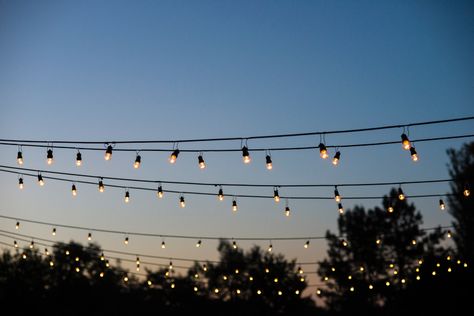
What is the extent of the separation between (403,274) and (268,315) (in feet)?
48.3

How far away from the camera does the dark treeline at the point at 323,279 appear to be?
29.6 metres

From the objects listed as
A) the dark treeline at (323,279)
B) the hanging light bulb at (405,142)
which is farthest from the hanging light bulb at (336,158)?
the dark treeline at (323,279)

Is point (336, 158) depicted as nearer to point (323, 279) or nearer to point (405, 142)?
point (405, 142)

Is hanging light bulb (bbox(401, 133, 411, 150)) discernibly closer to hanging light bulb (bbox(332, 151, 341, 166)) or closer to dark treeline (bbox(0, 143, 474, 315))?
hanging light bulb (bbox(332, 151, 341, 166))

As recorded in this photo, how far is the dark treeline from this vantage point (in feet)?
97.2

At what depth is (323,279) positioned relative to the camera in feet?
121

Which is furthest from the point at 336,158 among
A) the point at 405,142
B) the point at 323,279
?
the point at 323,279

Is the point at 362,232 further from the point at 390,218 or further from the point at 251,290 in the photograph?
the point at 251,290

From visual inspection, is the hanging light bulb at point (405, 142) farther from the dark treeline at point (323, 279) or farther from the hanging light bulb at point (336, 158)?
the dark treeline at point (323, 279)

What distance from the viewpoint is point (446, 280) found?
2848 cm

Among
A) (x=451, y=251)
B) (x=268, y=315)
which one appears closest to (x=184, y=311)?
(x=268, y=315)

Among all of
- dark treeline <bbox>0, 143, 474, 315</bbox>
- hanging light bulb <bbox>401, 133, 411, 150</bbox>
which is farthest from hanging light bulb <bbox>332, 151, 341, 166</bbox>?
dark treeline <bbox>0, 143, 474, 315</bbox>

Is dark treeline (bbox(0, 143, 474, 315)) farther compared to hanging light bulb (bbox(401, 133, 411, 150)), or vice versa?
dark treeline (bbox(0, 143, 474, 315))

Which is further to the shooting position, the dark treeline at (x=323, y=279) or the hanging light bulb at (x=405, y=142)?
the dark treeline at (x=323, y=279)
